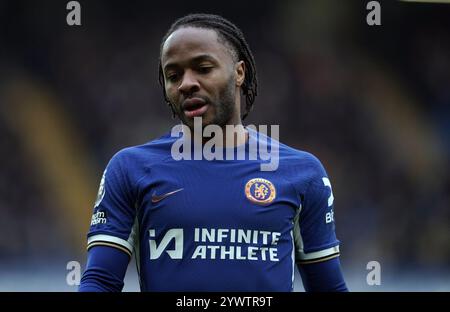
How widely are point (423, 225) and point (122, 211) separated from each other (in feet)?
15.7

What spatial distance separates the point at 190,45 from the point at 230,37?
0.26 m

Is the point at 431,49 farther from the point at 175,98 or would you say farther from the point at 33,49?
the point at 175,98

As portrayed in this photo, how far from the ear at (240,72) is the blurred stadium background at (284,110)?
397cm

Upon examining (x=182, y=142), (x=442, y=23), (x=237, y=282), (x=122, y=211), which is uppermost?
(x=442, y=23)

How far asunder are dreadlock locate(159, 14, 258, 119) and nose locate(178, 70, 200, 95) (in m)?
0.20

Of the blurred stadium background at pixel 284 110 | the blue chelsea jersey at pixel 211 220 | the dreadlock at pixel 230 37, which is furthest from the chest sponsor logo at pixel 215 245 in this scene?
the blurred stadium background at pixel 284 110

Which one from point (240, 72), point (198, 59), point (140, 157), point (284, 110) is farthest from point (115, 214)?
point (284, 110)

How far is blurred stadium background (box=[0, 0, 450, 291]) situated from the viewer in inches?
257

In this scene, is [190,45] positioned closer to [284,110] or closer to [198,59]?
[198,59]

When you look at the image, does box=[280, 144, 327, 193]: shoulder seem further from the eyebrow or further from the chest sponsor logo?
the eyebrow

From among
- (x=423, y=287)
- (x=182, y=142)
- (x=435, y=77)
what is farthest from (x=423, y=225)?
(x=182, y=142)

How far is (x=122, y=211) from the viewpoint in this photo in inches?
92.6

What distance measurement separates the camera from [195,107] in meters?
2.47

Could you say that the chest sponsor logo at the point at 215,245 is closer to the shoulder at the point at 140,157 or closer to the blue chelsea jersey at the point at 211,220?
the blue chelsea jersey at the point at 211,220
